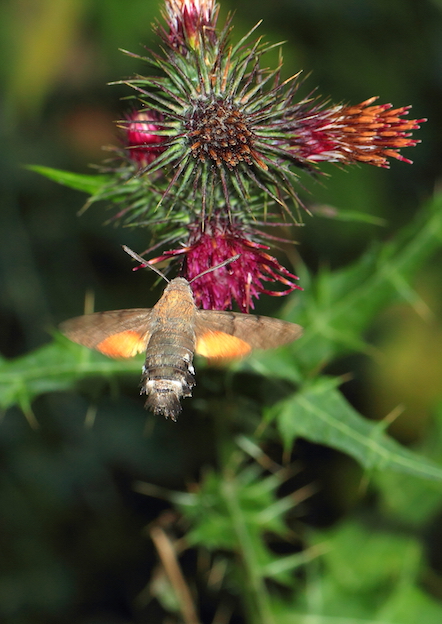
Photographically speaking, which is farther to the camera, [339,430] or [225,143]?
[339,430]

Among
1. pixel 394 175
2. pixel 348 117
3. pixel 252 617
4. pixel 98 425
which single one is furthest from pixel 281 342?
→ pixel 394 175

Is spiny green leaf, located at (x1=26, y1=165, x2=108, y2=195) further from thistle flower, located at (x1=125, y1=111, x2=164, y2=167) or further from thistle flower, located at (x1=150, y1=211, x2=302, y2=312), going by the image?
thistle flower, located at (x1=150, y1=211, x2=302, y2=312)

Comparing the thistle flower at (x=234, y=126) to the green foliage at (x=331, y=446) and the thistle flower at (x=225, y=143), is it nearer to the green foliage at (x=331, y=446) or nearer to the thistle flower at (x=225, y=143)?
A: the thistle flower at (x=225, y=143)

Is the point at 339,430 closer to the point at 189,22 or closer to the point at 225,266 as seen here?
the point at 225,266

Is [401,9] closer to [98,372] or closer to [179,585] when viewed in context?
[98,372]

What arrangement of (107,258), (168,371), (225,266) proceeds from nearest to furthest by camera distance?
(168,371)
(225,266)
(107,258)

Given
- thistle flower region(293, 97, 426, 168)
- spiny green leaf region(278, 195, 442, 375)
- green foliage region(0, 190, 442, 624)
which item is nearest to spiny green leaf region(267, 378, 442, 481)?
green foliage region(0, 190, 442, 624)

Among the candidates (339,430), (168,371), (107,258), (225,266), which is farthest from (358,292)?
(107,258)
